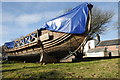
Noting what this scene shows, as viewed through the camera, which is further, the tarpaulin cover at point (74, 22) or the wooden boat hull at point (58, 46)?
the wooden boat hull at point (58, 46)

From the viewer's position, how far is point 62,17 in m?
9.39

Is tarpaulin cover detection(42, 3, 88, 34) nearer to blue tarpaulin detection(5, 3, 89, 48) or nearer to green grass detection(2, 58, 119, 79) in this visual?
blue tarpaulin detection(5, 3, 89, 48)

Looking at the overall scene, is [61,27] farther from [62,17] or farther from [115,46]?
[115,46]

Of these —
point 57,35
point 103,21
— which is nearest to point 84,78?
point 57,35

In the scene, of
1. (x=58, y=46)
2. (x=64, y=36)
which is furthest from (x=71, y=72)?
(x=58, y=46)

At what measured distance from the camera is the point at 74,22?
8.72 m

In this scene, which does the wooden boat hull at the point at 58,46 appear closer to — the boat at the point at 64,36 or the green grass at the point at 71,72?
the boat at the point at 64,36

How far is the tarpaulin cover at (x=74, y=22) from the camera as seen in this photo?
8469mm

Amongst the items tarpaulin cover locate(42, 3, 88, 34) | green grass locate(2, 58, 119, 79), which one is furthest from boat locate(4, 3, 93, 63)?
green grass locate(2, 58, 119, 79)

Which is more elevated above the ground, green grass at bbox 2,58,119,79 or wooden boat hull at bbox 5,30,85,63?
wooden boat hull at bbox 5,30,85,63

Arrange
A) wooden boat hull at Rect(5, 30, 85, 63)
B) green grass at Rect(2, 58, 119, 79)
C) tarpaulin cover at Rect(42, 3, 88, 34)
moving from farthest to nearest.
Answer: wooden boat hull at Rect(5, 30, 85, 63)
tarpaulin cover at Rect(42, 3, 88, 34)
green grass at Rect(2, 58, 119, 79)

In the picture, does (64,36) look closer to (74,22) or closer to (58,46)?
(58,46)

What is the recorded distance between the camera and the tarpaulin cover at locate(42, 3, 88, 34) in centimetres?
847

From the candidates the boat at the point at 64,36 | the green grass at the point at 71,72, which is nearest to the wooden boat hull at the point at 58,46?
the boat at the point at 64,36
